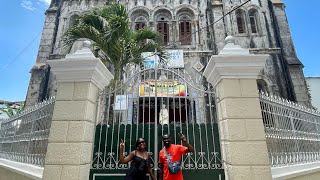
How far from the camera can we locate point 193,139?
361 centimetres

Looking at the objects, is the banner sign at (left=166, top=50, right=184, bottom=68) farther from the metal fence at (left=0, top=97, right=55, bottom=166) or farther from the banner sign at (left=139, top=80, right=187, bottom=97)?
the metal fence at (left=0, top=97, right=55, bottom=166)

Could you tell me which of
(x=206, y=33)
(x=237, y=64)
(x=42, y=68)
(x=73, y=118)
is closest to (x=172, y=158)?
(x=73, y=118)

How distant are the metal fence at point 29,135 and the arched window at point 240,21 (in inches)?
480

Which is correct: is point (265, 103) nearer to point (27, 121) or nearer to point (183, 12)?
point (27, 121)

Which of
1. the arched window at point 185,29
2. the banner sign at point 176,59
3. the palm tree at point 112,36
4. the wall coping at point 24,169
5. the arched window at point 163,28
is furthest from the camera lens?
the arched window at point 163,28

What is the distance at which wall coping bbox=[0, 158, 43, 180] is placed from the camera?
132 inches

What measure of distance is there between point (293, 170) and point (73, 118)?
3.82 metres

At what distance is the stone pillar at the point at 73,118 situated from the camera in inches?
117

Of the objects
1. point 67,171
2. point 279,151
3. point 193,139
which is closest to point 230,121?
point 193,139

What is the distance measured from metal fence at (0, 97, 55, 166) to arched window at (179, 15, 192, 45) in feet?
32.3

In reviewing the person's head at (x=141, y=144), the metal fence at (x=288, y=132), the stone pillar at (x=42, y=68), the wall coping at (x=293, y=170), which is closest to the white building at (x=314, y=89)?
the metal fence at (x=288, y=132)

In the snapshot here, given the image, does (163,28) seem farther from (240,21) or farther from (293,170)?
(293,170)

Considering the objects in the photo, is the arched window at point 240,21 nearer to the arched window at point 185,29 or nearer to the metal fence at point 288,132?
the arched window at point 185,29

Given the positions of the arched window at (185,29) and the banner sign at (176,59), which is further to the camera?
the arched window at (185,29)
